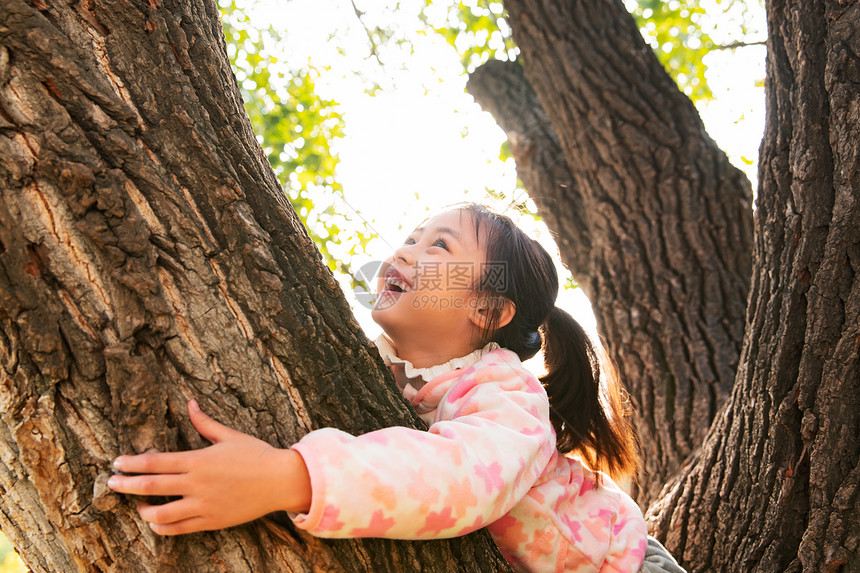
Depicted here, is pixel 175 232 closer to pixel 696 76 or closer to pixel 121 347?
pixel 121 347

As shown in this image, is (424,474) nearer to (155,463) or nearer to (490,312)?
(155,463)

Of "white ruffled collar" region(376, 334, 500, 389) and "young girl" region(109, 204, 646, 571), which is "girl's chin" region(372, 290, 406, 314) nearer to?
"young girl" region(109, 204, 646, 571)

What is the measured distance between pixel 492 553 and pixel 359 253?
11.8 ft

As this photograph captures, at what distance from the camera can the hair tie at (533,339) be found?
2.13 m

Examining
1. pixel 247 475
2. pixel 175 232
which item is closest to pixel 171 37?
pixel 175 232

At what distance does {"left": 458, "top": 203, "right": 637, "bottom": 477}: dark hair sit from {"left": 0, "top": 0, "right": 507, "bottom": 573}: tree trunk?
851 mm

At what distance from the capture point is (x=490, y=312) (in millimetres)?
2012

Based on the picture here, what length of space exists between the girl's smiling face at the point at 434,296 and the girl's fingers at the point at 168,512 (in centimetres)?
97

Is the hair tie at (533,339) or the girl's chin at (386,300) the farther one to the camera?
the hair tie at (533,339)

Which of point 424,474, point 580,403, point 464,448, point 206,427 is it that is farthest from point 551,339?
point 206,427

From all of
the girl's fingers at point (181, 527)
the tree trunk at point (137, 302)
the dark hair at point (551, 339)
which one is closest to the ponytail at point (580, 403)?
the dark hair at point (551, 339)

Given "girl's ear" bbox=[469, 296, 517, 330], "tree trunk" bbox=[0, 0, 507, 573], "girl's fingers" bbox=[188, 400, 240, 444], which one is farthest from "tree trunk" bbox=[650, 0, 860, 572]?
"girl's fingers" bbox=[188, 400, 240, 444]

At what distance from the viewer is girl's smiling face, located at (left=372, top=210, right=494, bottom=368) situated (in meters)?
1.92

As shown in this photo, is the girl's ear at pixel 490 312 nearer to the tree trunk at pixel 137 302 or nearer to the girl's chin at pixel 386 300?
the girl's chin at pixel 386 300
